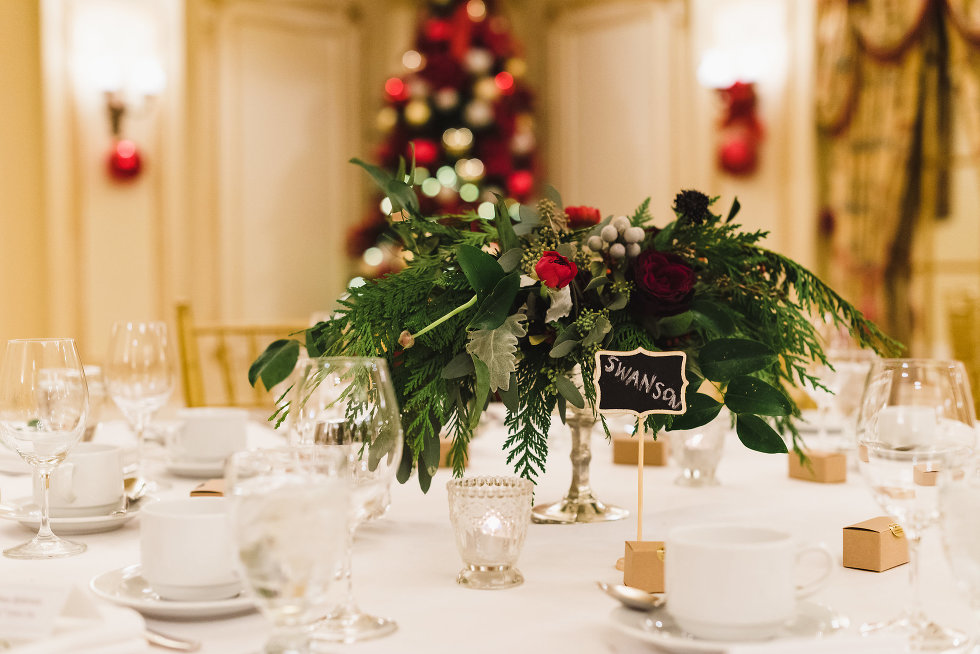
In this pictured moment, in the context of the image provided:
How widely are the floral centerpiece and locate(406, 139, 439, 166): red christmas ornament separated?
11.6 feet

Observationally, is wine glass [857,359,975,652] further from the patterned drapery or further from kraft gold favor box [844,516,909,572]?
the patterned drapery

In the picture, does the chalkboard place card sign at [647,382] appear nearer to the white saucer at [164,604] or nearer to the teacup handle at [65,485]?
the white saucer at [164,604]

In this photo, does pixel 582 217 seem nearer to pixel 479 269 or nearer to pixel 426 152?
pixel 479 269

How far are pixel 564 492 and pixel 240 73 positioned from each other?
424cm

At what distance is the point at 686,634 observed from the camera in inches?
29.1

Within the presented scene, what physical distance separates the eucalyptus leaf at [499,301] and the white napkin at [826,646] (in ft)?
1.54

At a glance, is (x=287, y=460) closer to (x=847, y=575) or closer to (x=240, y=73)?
(x=847, y=575)

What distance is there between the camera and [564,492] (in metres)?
1.43

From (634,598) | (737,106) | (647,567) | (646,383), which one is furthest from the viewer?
(737,106)

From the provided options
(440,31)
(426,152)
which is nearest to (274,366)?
(426,152)

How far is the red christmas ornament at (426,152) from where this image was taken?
4.74m

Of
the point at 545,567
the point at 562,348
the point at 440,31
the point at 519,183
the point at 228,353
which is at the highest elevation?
the point at 440,31

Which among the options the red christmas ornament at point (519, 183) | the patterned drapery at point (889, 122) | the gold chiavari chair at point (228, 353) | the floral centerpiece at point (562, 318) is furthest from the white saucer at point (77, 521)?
the red christmas ornament at point (519, 183)

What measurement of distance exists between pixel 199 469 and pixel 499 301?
2.32ft
